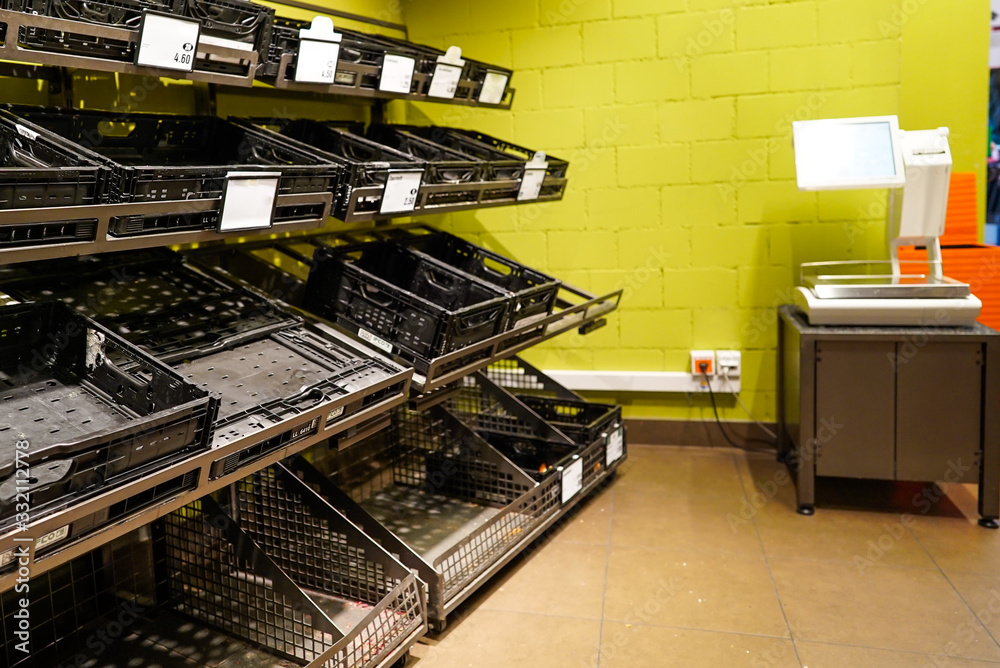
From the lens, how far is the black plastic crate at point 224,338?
184cm

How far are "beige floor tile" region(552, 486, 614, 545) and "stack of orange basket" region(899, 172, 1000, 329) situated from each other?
1.78 metres

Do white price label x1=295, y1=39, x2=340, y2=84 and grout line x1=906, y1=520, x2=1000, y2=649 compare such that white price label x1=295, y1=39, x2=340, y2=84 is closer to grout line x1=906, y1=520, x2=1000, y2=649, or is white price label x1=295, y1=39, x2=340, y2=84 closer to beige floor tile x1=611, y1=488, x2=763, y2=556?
beige floor tile x1=611, y1=488, x2=763, y2=556

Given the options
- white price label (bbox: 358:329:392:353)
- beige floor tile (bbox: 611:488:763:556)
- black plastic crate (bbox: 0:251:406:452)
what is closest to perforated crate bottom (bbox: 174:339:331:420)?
black plastic crate (bbox: 0:251:406:452)

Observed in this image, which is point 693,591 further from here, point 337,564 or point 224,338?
point 224,338

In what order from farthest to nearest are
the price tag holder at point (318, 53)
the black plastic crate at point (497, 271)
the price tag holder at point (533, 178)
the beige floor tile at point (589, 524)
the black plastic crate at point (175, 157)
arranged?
the beige floor tile at point (589, 524), the price tag holder at point (533, 178), the black plastic crate at point (497, 271), the price tag holder at point (318, 53), the black plastic crate at point (175, 157)

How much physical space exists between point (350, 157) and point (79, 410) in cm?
123

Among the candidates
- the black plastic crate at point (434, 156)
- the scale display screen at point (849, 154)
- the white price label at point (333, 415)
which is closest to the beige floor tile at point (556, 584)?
the white price label at point (333, 415)

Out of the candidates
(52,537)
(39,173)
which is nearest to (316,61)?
(39,173)

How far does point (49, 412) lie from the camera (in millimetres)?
1608

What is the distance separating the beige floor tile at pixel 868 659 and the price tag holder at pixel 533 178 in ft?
5.81

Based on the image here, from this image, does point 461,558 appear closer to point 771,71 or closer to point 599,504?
point 599,504

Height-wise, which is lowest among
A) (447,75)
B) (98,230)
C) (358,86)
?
(98,230)

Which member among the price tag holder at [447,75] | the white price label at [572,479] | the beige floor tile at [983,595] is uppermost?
the price tag holder at [447,75]

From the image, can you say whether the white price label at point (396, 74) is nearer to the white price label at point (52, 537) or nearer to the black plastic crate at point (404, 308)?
the black plastic crate at point (404, 308)
